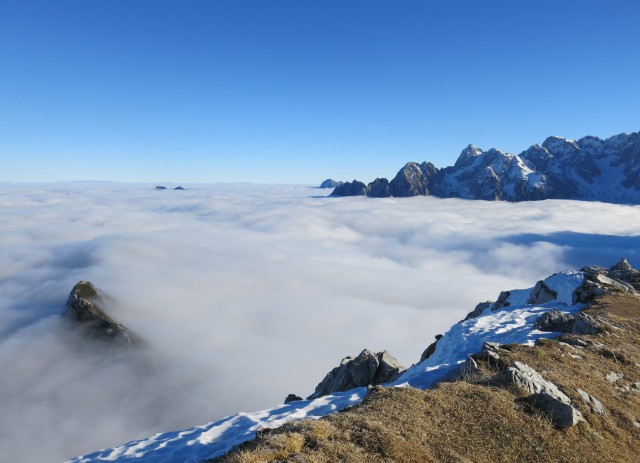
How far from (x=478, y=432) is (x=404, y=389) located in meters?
3.36

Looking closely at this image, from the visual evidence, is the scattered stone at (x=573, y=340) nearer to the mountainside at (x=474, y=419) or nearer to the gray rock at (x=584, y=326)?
the mountainside at (x=474, y=419)

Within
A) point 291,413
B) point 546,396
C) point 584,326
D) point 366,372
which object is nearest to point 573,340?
point 584,326

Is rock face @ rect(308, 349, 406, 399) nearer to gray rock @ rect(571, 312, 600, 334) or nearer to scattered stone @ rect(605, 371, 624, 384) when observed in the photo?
gray rock @ rect(571, 312, 600, 334)

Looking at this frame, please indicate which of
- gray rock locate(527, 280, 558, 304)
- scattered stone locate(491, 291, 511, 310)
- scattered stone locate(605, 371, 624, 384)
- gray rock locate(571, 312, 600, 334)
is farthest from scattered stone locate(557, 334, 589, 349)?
scattered stone locate(491, 291, 511, 310)

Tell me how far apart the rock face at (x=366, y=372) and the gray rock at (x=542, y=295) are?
64.0ft

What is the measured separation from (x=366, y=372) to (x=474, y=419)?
20482 millimetres

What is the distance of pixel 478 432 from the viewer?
38.2ft

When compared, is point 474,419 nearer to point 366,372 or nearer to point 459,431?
point 459,431

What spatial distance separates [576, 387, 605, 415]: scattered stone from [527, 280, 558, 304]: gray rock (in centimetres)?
2688

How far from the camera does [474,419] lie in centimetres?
1223

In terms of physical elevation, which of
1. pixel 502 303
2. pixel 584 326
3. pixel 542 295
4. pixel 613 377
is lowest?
pixel 502 303

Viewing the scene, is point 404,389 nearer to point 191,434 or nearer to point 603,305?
point 191,434

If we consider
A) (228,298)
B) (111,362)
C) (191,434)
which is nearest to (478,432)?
(191,434)

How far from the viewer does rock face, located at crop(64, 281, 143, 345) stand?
124m
